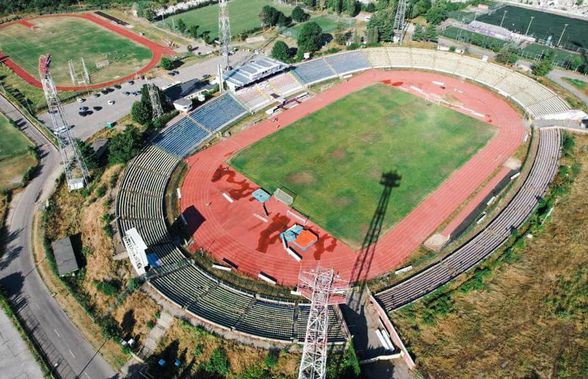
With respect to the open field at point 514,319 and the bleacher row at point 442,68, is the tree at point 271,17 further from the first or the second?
the open field at point 514,319

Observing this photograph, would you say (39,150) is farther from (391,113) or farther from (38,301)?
(391,113)

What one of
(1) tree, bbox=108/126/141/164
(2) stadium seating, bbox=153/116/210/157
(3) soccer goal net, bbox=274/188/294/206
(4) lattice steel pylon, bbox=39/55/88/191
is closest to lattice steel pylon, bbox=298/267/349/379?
(3) soccer goal net, bbox=274/188/294/206

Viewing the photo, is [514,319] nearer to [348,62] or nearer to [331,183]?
[331,183]

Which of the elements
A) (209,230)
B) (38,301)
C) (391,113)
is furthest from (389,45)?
(38,301)

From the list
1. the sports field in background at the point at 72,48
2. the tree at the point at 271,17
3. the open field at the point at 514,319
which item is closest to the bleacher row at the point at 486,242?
the open field at the point at 514,319

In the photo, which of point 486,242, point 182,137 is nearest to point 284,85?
point 182,137

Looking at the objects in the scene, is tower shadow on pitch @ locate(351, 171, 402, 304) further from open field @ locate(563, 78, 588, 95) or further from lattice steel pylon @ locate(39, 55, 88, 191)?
open field @ locate(563, 78, 588, 95)
